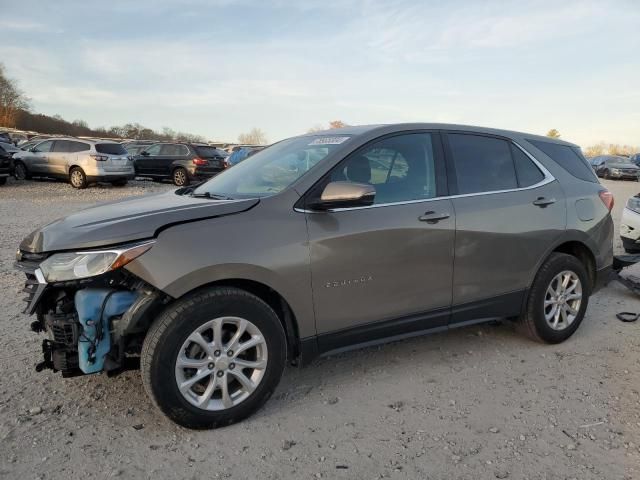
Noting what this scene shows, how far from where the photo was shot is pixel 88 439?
108 inches

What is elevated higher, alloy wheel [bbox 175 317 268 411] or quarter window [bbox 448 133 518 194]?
quarter window [bbox 448 133 518 194]

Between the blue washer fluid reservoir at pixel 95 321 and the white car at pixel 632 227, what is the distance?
6851 millimetres

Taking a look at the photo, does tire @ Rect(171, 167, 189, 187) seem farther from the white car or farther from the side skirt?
the side skirt

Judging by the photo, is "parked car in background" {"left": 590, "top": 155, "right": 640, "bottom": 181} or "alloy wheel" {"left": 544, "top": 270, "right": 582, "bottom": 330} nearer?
"alloy wheel" {"left": 544, "top": 270, "right": 582, "bottom": 330}

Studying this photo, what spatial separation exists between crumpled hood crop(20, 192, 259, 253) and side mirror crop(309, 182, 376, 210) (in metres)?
0.41

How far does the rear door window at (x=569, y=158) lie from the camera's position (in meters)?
4.30

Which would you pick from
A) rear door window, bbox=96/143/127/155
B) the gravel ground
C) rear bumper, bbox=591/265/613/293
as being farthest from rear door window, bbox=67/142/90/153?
rear bumper, bbox=591/265/613/293

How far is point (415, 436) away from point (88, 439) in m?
1.82

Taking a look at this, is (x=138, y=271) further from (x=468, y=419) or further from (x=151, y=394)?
(x=468, y=419)

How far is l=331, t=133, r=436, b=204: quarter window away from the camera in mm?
3332

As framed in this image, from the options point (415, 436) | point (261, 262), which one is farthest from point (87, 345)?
point (415, 436)

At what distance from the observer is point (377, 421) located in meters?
2.98

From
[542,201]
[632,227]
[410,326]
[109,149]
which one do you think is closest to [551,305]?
[542,201]

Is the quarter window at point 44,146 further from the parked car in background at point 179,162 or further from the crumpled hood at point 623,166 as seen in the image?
the crumpled hood at point 623,166
